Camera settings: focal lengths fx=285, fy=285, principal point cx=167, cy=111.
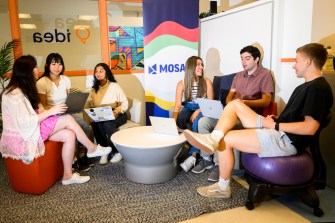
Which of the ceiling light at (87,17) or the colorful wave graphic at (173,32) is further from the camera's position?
the ceiling light at (87,17)

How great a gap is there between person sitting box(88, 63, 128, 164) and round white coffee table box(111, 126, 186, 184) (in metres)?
0.54

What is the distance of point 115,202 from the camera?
7.43 feet

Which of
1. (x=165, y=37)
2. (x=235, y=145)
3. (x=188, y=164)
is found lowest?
(x=188, y=164)

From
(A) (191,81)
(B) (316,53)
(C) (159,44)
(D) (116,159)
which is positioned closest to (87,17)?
(C) (159,44)

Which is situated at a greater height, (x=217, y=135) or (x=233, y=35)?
(x=233, y=35)

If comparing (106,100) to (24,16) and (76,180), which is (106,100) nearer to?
(76,180)

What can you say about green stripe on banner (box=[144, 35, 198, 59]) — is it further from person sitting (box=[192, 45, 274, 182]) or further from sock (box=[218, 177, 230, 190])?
sock (box=[218, 177, 230, 190])

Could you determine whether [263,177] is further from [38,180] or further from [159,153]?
[38,180]

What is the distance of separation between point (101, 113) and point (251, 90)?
1.58 metres

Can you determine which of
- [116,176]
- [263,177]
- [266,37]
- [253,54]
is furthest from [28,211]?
[266,37]

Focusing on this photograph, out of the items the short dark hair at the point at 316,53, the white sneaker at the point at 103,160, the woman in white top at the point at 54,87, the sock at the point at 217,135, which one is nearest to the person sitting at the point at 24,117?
the woman in white top at the point at 54,87

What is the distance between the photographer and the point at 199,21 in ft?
13.6

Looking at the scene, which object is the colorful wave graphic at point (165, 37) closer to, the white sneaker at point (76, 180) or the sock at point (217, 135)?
the white sneaker at point (76, 180)

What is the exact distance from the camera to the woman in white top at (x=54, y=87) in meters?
2.96
